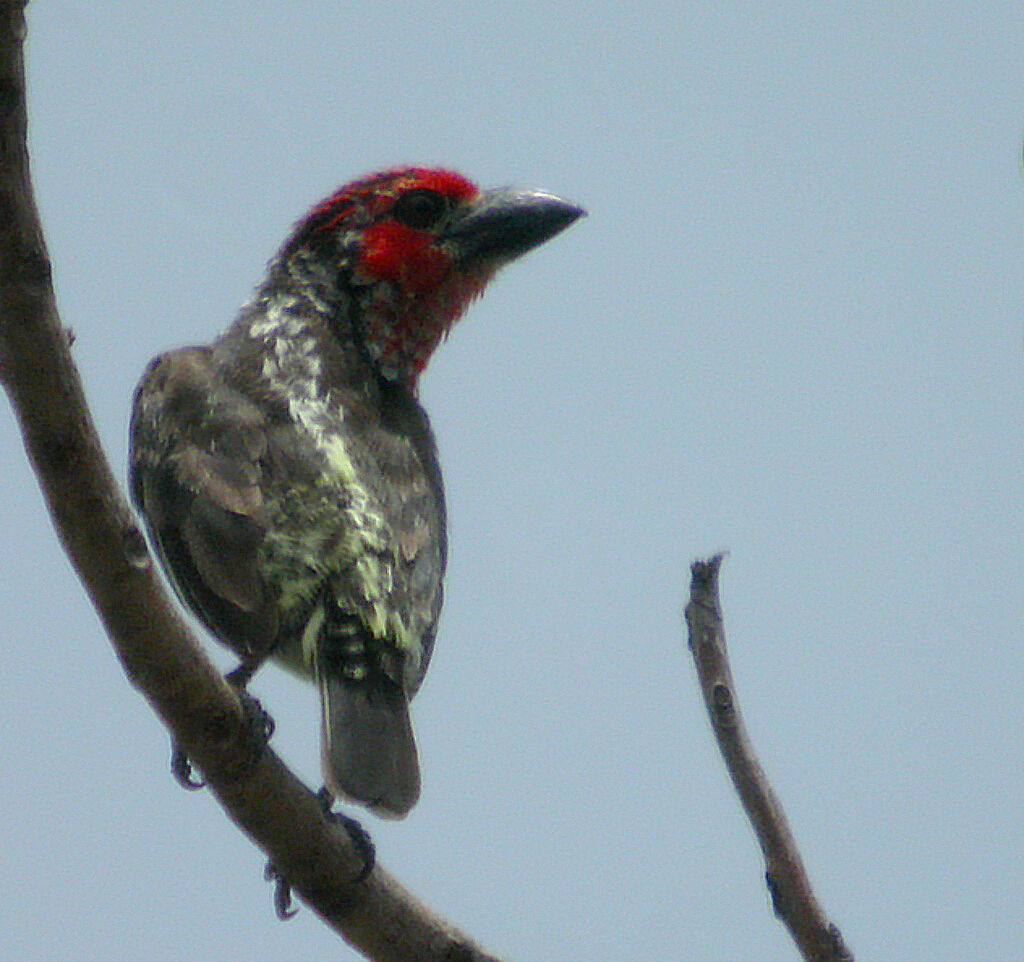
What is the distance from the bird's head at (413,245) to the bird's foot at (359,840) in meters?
1.72

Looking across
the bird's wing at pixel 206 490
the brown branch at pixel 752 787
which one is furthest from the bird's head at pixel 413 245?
the brown branch at pixel 752 787

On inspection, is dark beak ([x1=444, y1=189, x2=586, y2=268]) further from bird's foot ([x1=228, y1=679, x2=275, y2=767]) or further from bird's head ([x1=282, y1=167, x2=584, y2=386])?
bird's foot ([x1=228, y1=679, x2=275, y2=767])

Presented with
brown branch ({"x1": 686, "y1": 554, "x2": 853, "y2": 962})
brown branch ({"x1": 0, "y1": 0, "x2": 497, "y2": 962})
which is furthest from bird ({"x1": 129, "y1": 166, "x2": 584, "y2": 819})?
brown branch ({"x1": 686, "y1": 554, "x2": 853, "y2": 962})

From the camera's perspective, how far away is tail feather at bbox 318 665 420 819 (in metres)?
3.09

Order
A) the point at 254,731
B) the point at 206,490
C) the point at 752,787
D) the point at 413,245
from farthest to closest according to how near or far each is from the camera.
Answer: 1. the point at 413,245
2. the point at 206,490
3. the point at 254,731
4. the point at 752,787

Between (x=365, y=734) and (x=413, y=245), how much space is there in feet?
Answer: 6.48

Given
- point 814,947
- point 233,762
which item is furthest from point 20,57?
point 814,947

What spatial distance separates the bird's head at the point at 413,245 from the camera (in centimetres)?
453

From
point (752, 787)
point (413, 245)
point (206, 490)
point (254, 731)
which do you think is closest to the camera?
point (752, 787)

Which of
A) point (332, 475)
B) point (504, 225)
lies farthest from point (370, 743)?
point (504, 225)

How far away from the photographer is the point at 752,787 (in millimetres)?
2490

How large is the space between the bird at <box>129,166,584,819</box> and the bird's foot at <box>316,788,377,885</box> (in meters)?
0.06

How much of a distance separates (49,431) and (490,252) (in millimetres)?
2481

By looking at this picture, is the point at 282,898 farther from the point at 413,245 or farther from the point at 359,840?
the point at 413,245
